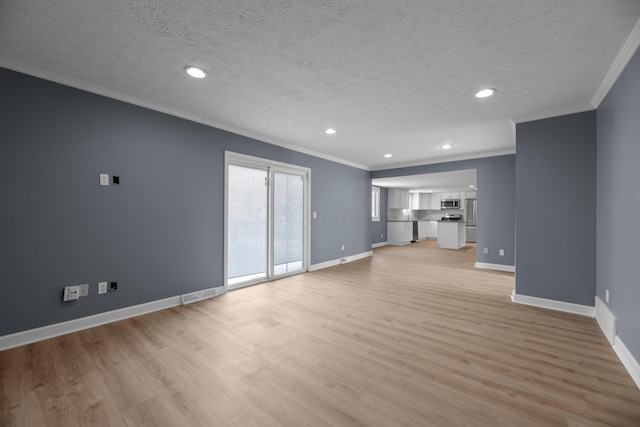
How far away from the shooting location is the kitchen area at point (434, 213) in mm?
9273

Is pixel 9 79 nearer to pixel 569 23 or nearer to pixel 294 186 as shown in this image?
pixel 294 186

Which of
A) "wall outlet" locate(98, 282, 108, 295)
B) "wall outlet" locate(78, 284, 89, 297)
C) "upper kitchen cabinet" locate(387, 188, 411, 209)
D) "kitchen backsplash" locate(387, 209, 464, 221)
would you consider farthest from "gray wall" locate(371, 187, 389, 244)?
"wall outlet" locate(78, 284, 89, 297)

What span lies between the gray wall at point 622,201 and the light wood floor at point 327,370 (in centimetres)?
44

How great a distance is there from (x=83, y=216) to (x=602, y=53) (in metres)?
5.04

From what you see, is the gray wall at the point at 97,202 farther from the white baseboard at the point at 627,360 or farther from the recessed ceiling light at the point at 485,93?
the white baseboard at the point at 627,360

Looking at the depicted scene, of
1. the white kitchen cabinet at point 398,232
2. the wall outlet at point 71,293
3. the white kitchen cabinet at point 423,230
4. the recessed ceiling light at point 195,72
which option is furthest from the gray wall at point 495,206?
the wall outlet at point 71,293

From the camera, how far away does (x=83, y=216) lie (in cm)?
277

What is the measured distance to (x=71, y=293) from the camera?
267 centimetres

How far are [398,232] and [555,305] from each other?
688 centimetres

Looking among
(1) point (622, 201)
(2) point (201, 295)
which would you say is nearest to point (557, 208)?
(1) point (622, 201)

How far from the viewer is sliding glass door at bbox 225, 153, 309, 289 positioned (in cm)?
427

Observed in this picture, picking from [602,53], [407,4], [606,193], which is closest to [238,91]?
[407,4]

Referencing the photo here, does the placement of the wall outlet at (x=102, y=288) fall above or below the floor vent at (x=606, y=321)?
above

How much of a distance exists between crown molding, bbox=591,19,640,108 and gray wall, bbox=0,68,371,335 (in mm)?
4312
